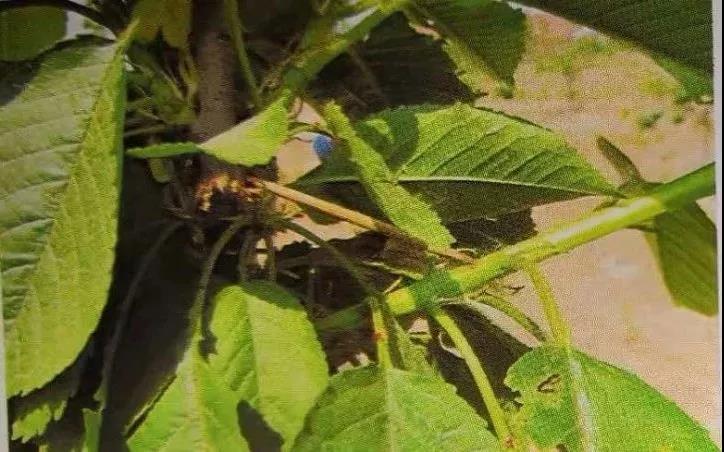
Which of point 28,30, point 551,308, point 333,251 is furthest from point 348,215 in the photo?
point 28,30

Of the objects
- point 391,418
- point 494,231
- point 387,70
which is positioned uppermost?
point 387,70

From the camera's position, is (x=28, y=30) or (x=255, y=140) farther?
(x=28, y=30)

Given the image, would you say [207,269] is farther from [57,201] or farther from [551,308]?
[551,308]

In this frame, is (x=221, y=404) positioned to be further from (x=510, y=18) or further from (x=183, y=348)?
(x=510, y=18)

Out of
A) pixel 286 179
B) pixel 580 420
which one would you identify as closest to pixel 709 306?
pixel 580 420

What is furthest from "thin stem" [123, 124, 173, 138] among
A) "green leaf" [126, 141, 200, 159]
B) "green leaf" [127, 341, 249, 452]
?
"green leaf" [127, 341, 249, 452]
